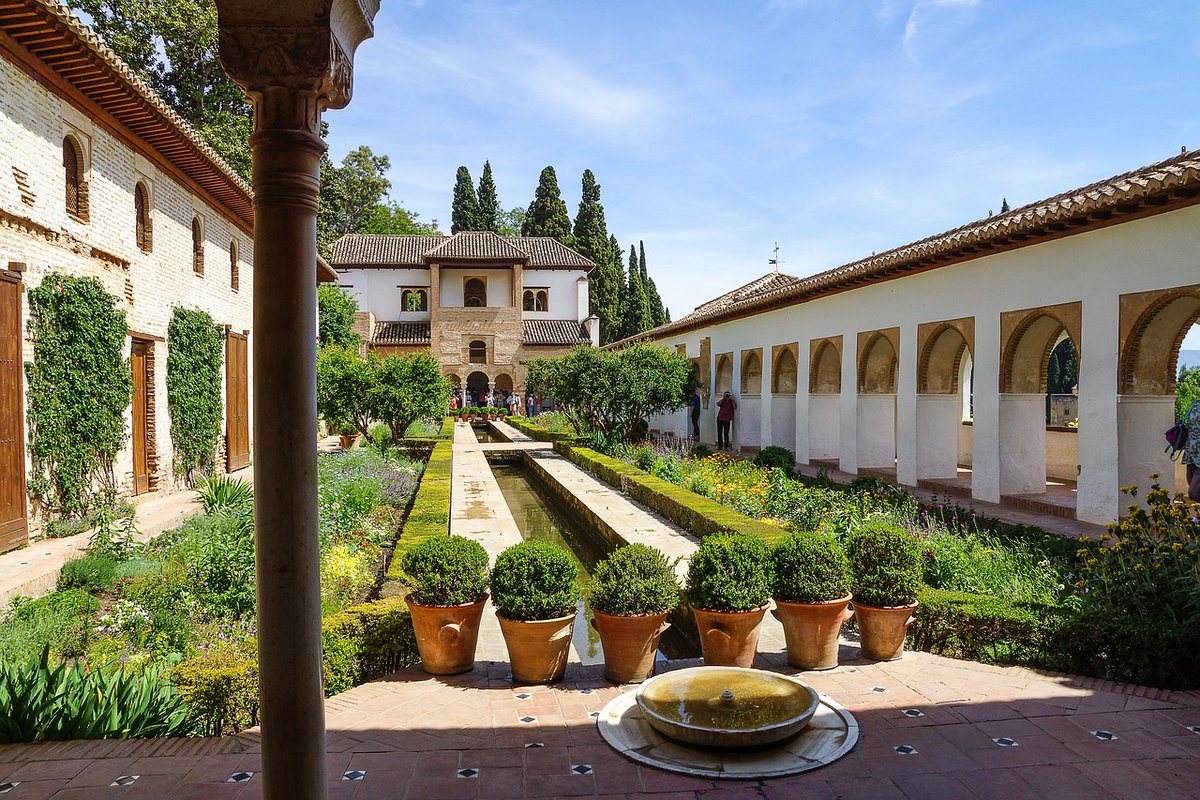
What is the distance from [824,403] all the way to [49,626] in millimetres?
15202

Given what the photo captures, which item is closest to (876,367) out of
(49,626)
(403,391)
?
(403,391)

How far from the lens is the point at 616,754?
379 cm

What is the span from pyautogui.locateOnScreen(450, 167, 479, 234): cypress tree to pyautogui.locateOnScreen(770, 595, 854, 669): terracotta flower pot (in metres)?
47.5

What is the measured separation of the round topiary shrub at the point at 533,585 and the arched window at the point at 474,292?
35.6 metres

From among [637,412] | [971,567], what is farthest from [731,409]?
[971,567]

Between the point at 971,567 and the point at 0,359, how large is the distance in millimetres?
9481

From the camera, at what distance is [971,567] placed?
6738mm

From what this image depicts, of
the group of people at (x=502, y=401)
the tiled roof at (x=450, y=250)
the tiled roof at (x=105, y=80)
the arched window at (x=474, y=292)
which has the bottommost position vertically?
the group of people at (x=502, y=401)

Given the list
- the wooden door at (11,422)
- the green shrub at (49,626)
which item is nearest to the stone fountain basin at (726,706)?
the green shrub at (49,626)

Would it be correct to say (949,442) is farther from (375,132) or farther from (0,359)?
(0,359)

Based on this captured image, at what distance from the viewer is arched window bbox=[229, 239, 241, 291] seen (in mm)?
15945

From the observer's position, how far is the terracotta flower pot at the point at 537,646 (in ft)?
15.5

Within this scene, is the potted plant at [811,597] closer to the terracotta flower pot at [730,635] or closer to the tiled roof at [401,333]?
the terracotta flower pot at [730,635]

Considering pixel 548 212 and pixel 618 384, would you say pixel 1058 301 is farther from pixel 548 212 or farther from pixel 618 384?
pixel 548 212
